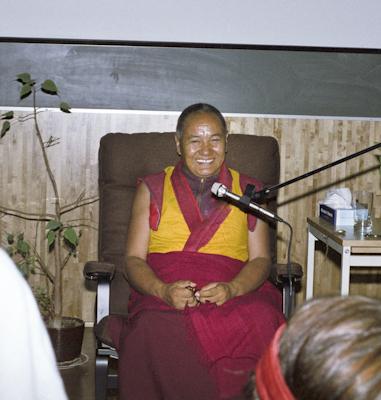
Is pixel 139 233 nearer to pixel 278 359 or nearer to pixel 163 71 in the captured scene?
pixel 163 71

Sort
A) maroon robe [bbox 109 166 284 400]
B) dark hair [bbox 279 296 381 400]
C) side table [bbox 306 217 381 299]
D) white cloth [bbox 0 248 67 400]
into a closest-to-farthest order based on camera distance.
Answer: dark hair [bbox 279 296 381 400] < white cloth [bbox 0 248 67 400] < maroon robe [bbox 109 166 284 400] < side table [bbox 306 217 381 299]

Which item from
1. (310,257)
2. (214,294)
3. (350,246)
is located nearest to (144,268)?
(214,294)

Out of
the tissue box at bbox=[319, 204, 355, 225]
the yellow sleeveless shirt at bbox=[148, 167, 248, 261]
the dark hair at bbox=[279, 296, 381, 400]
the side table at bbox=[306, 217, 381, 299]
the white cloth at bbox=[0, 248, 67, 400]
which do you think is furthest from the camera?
the tissue box at bbox=[319, 204, 355, 225]

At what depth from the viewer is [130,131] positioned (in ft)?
12.0

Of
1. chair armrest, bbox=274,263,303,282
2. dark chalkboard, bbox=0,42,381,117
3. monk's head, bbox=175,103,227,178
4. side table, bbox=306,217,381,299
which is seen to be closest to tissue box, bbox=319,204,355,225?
side table, bbox=306,217,381,299

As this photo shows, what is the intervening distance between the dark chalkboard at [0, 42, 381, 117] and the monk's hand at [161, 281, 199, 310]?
1237 millimetres

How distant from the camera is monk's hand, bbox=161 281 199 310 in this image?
2617 mm

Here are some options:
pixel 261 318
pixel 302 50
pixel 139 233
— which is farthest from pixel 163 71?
pixel 261 318

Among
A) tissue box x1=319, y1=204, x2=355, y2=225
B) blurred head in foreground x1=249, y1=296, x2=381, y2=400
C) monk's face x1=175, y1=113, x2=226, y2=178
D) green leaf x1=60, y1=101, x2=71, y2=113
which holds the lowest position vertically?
tissue box x1=319, y1=204, x2=355, y2=225

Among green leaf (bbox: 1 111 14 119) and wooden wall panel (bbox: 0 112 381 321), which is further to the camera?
wooden wall panel (bbox: 0 112 381 321)

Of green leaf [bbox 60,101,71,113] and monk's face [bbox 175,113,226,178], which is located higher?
green leaf [bbox 60,101,71,113]

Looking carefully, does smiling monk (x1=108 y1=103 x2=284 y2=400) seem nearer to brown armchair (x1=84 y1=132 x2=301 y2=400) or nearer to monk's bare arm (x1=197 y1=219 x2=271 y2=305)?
monk's bare arm (x1=197 y1=219 x2=271 y2=305)

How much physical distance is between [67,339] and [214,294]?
93 centimetres

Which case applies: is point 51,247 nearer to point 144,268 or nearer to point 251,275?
point 144,268
